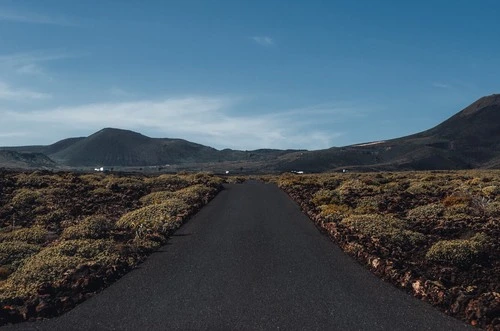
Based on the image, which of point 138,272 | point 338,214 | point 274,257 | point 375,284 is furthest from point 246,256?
point 338,214

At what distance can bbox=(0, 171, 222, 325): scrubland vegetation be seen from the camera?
10734 mm

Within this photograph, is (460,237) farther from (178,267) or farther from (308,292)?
(178,267)

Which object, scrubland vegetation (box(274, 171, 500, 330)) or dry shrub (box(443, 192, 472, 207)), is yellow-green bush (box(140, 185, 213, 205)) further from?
dry shrub (box(443, 192, 472, 207))

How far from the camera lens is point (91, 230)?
17.6 m

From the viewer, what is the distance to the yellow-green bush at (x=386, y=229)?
15207 millimetres

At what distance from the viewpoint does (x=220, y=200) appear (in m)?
30.4

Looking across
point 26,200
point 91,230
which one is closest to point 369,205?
point 91,230

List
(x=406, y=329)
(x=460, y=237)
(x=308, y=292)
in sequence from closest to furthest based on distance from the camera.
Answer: (x=406, y=329) → (x=308, y=292) → (x=460, y=237)

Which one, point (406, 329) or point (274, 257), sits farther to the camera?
point (274, 257)

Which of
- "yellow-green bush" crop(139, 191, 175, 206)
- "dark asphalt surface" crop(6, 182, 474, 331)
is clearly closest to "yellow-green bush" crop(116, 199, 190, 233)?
"dark asphalt surface" crop(6, 182, 474, 331)

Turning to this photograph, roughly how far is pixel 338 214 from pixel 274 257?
25.6ft

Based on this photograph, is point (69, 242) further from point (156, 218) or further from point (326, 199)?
point (326, 199)

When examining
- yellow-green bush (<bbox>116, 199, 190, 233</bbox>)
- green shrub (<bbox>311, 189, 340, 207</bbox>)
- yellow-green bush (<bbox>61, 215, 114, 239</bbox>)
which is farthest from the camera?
green shrub (<bbox>311, 189, 340, 207</bbox>)

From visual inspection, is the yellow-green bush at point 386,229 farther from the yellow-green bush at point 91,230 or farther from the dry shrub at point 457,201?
the yellow-green bush at point 91,230
